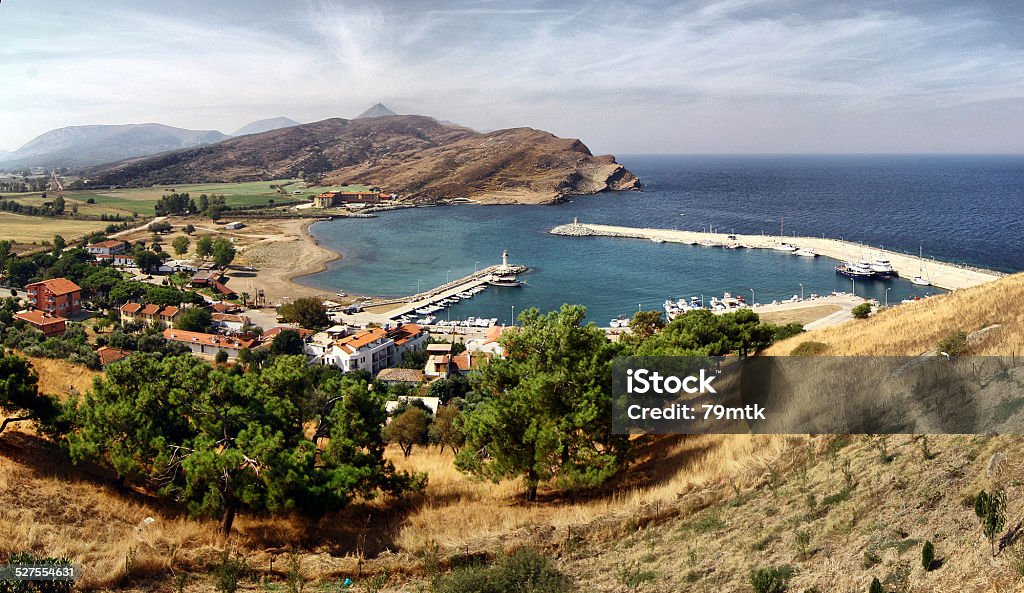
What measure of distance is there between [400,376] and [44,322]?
18.7 metres

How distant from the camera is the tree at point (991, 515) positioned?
4.16 m

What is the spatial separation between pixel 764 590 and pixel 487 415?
4.39 m

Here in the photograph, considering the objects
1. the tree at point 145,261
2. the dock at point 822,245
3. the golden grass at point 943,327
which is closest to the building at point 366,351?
the golden grass at point 943,327

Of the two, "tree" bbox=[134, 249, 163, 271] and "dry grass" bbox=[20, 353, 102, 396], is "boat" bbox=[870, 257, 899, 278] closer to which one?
"dry grass" bbox=[20, 353, 102, 396]

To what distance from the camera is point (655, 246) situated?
64.2m

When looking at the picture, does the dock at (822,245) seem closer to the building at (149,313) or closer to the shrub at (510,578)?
the shrub at (510,578)

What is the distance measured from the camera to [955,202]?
90688mm

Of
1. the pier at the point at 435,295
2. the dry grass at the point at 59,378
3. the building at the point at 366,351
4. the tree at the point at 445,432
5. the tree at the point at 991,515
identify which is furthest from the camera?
the pier at the point at 435,295

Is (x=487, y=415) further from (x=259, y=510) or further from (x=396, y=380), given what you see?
(x=396, y=380)

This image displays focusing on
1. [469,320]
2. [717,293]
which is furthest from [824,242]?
[469,320]

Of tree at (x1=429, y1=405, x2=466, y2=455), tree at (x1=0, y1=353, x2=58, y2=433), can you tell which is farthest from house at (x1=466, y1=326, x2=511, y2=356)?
tree at (x1=0, y1=353, x2=58, y2=433)

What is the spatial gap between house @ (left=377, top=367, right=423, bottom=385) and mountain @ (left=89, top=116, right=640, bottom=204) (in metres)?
77.1

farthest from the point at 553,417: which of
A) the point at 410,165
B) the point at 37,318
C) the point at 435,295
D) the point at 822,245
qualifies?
the point at 410,165

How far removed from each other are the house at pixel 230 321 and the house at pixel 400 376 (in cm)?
1167
